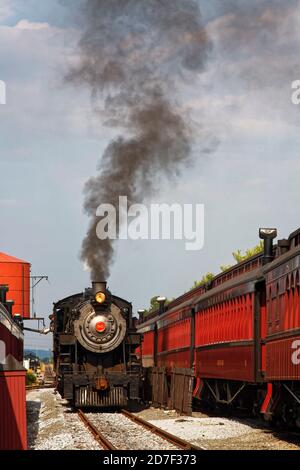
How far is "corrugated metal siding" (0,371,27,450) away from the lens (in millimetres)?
15648

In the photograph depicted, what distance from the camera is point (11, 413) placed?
15.8m

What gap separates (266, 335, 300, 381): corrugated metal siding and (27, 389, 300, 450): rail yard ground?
4.32ft

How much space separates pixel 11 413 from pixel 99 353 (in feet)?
45.5

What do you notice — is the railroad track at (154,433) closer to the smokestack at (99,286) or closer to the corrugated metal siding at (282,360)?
the corrugated metal siding at (282,360)

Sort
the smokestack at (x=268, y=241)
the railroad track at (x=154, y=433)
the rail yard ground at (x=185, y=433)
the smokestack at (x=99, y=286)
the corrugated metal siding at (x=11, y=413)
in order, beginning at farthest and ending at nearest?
the smokestack at (x=99, y=286)
the smokestack at (x=268, y=241)
the rail yard ground at (x=185, y=433)
the railroad track at (x=154, y=433)
the corrugated metal siding at (x=11, y=413)

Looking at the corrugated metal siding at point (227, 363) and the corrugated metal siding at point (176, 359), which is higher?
the corrugated metal siding at point (227, 363)

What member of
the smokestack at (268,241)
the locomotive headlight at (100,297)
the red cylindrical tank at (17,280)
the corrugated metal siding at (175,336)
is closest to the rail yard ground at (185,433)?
the locomotive headlight at (100,297)

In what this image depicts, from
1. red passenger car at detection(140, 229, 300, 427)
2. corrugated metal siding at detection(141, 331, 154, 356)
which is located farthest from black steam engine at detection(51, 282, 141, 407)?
corrugated metal siding at detection(141, 331, 154, 356)

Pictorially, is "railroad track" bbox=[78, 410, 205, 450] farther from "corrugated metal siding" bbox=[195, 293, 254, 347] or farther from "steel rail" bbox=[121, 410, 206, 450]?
"corrugated metal siding" bbox=[195, 293, 254, 347]

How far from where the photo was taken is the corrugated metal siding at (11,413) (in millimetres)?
15648

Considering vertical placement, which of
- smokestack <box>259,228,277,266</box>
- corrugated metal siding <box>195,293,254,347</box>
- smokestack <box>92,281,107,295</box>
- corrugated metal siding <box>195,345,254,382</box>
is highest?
smokestack <box>259,228,277,266</box>

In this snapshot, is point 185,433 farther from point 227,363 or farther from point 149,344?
point 149,344

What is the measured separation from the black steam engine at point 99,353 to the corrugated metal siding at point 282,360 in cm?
1068
